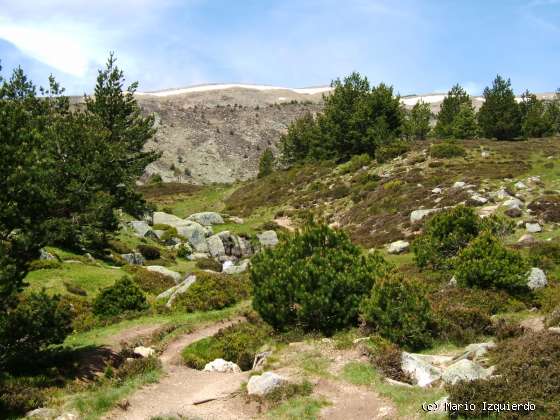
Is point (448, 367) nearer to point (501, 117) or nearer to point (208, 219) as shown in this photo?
point (208, 219)

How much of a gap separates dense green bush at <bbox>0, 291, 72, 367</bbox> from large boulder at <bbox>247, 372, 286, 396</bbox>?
581 cm

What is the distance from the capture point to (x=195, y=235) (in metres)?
44.7

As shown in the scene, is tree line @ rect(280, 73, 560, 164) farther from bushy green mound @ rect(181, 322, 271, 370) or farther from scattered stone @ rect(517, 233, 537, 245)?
bushy green mound @ rect(181, 322, 271, 370)

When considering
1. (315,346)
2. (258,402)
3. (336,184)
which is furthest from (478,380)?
(336,184)

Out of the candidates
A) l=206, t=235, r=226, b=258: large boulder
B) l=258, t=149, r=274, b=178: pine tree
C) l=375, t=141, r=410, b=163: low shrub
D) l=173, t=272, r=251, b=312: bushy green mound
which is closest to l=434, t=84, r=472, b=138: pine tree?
l=375, t=141, r=410, b=163: low shrub

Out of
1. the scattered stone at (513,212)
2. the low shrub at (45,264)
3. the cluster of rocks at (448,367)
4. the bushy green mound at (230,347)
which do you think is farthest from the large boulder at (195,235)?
the cluster of rocks at (448,367)

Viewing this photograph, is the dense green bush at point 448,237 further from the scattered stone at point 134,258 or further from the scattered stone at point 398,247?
the scattered stone at point 134,258

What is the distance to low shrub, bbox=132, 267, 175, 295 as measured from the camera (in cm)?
2716

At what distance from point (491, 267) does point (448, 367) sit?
7.32 m

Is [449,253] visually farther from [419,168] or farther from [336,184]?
[336,184]

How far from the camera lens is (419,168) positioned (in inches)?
2066

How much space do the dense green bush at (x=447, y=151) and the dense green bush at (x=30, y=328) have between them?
1848 inches

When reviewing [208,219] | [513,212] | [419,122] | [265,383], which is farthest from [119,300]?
Result: [419,122]

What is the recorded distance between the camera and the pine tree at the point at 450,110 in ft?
259
